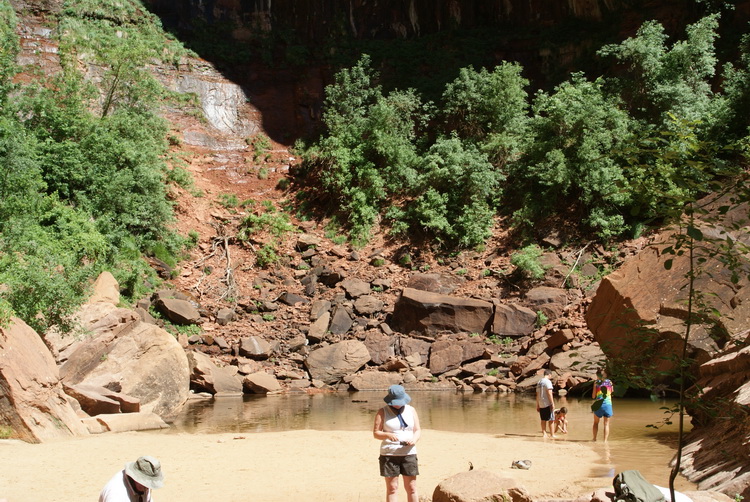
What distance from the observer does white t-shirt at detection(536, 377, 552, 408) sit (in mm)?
11125

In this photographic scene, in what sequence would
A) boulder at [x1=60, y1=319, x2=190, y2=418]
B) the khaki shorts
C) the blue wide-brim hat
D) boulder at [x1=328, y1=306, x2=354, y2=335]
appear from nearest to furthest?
the khaki shorts, the blue wide-brim hat, boulder at [x1=60, y1=319, x2=190, y2=418], boulder at [x1=328, y1=306, x2=354, y2=335]

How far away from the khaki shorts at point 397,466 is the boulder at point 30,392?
689cm

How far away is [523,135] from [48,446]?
22.1 metres

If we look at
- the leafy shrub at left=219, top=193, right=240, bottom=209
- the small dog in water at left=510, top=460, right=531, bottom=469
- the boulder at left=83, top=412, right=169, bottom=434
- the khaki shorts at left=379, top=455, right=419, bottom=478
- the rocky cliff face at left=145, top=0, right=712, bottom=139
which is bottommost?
the boulder at left=83, top=412, right=169, bottom=434

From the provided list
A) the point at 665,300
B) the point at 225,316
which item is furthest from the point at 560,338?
the point at 225,316

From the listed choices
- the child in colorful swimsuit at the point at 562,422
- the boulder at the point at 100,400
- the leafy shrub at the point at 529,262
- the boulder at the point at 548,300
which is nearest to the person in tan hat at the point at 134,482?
the child in colorful swimsuit at the point at 562,422

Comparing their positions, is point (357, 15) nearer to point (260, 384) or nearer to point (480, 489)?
point (260, 384)

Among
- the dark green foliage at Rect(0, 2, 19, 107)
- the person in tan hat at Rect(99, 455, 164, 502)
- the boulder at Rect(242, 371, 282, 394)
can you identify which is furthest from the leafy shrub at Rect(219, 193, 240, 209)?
the person in tan hat at Rect(99, 455, 164, 502)

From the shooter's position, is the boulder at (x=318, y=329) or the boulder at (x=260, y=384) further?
the boulder at (x=318, y=329)

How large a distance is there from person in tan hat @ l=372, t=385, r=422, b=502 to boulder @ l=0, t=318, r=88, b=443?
22.6 ft

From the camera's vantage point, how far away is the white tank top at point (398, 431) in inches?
233

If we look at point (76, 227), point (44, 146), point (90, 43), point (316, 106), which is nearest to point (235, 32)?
point (316, 106)

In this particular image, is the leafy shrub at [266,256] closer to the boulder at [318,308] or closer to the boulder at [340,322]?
the boulder at [318,308]

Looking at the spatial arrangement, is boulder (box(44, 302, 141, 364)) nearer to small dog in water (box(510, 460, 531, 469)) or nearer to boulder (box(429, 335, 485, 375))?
boulder (box(429, 335, 485, 375))
